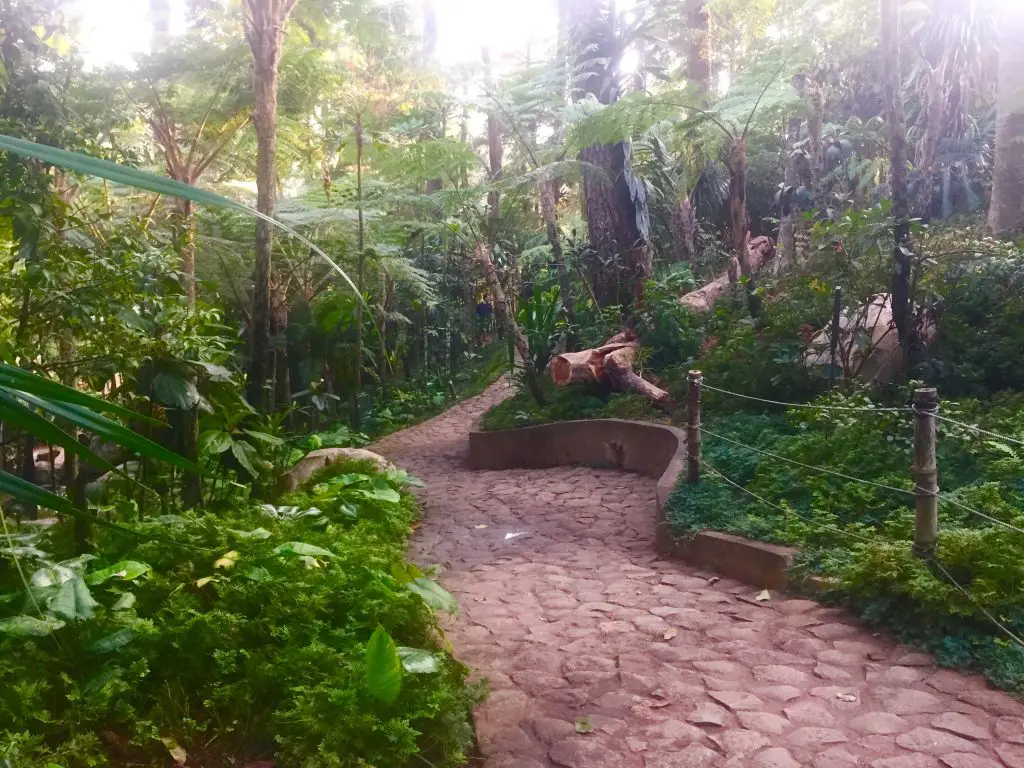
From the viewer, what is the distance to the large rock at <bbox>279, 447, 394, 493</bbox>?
5805mm

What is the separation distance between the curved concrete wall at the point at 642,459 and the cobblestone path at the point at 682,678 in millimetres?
129

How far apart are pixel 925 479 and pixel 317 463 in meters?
4.50

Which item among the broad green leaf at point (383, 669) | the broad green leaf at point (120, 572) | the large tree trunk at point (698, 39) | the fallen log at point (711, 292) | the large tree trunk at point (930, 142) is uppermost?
the large tree trunk at point (698, 39)

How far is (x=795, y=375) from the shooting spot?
Result: 627 centimetres

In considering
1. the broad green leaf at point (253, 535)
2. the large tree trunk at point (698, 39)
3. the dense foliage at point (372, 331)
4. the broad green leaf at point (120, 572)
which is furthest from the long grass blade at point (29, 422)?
the large tree trunk at point (698, 39)

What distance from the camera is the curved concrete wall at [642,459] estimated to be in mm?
3867

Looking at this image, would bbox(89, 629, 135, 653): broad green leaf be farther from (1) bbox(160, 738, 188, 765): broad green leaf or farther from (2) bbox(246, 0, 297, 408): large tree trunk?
(2) bbox(246, 0, 297, 408): large tree trunk

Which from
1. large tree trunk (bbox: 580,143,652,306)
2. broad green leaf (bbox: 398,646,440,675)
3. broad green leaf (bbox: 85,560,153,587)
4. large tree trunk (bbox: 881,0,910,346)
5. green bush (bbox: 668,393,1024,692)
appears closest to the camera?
broad green leaf (bbox: 398,646,440,675)

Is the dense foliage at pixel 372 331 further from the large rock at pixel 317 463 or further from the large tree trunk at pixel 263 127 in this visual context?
the large rock at pixel 317 463

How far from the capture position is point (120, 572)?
2586 mm

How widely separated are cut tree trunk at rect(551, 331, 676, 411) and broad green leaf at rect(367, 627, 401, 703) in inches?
232

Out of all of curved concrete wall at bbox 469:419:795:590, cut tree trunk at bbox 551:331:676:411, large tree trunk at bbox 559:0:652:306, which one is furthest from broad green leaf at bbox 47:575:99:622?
large tree trunk at bbox 559:0:652:306

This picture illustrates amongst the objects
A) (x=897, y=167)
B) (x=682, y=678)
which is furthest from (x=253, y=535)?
(x=897, y=167)

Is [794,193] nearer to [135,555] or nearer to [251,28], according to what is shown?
[251,28]
